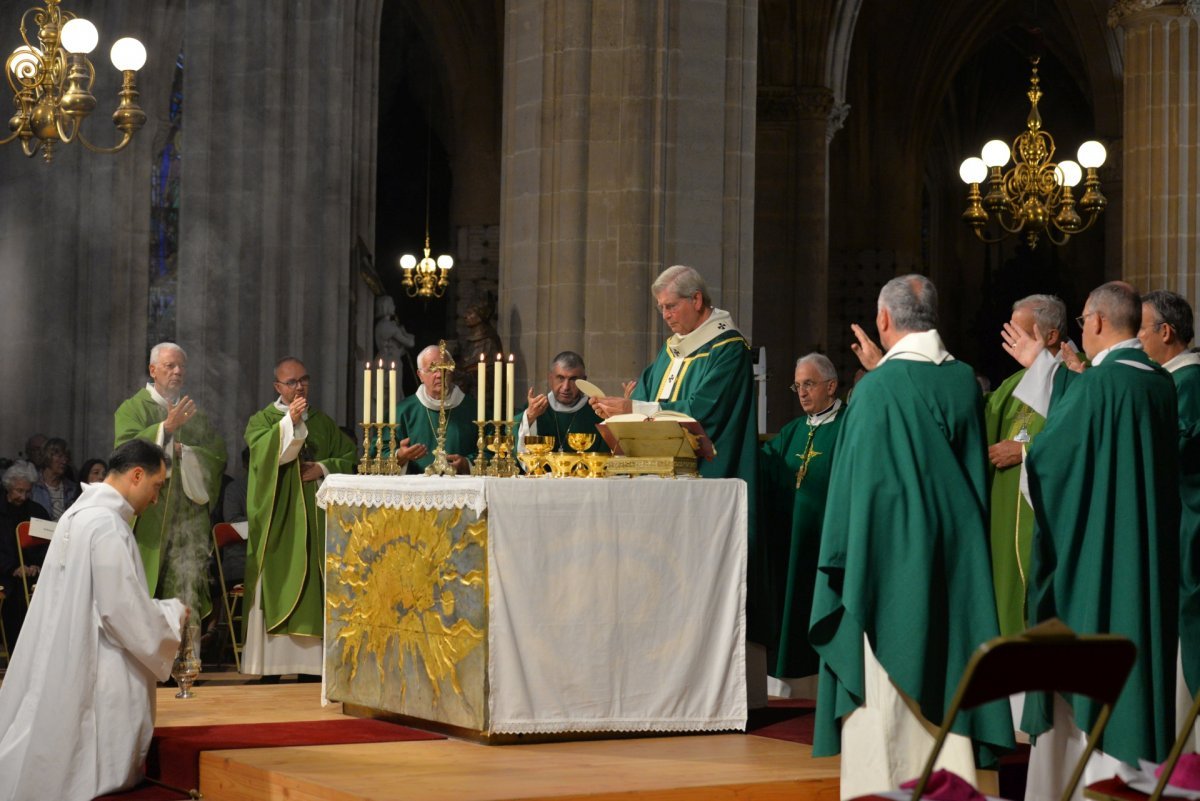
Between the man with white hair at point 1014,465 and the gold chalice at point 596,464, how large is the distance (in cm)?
160

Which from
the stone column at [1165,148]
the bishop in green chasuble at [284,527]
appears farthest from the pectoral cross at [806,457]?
the stone column at [1165,148]

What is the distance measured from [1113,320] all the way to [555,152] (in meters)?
5.89

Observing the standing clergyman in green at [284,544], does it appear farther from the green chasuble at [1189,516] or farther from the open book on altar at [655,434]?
the green chasuble at [1189,516]

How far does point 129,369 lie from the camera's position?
1912 cm

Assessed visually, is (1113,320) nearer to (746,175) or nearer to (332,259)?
(746,175)

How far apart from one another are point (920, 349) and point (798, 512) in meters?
2.53

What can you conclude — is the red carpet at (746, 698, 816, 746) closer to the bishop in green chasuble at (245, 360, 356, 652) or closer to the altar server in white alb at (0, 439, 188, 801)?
the altar server in white alb at (0, 439, 188, 801)

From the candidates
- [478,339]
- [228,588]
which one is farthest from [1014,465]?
[478,339]

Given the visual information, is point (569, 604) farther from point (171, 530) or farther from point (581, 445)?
point (171, 530)

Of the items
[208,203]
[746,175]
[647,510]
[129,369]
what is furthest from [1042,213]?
[647,510]

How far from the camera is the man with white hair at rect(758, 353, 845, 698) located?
25.7 feet

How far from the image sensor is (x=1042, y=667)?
12.6ft

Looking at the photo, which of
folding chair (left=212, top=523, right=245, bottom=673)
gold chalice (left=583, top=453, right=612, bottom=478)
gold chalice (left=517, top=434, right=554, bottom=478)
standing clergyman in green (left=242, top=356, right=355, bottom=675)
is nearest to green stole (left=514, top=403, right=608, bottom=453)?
standing clergyman in green (left=242, top=356, right=355, bottom=675)

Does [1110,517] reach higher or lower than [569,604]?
higher
